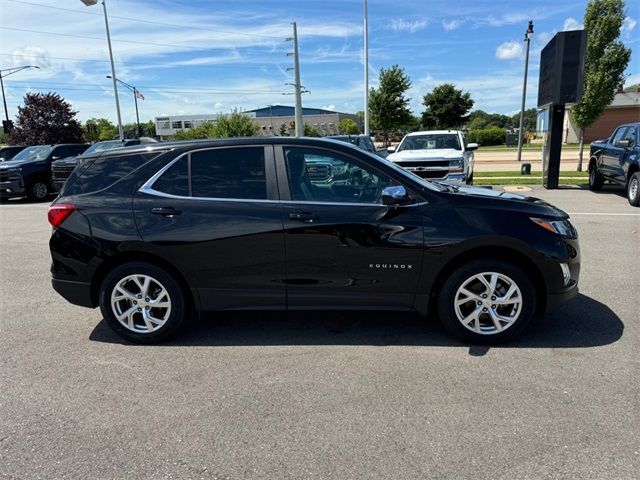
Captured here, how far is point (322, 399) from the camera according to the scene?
10.7ft

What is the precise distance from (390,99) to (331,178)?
40772mm

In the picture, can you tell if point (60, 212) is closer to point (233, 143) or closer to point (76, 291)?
point (76, 291)

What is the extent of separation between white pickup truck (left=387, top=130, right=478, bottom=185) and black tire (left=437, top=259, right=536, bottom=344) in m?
7.08

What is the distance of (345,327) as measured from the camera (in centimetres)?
448

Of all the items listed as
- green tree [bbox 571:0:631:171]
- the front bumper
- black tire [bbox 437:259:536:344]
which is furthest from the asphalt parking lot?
green tree [bbox 571:0:631:171]

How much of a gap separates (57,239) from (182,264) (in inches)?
46.3

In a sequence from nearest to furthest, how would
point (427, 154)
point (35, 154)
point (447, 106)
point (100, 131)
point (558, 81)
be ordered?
point (427, 154), point (558, 81), point (35, 154), point (447, 106), point (100, 131)

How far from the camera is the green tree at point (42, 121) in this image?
44938 millimetres

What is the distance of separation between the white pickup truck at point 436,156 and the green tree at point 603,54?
5.75 m

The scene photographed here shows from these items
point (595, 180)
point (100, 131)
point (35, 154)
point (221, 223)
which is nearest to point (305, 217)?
point (221, 223)

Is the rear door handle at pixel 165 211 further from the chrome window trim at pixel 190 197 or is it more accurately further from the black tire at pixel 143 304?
the black tire at pixel 143 304

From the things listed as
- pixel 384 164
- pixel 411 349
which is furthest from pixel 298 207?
pixel 411 349

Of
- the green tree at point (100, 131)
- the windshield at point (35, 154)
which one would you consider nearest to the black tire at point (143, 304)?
the windshield at point (35, 154)

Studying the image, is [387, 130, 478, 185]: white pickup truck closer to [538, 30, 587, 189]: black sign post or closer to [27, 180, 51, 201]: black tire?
→ [538, 30, 587, 189]: black sign post
